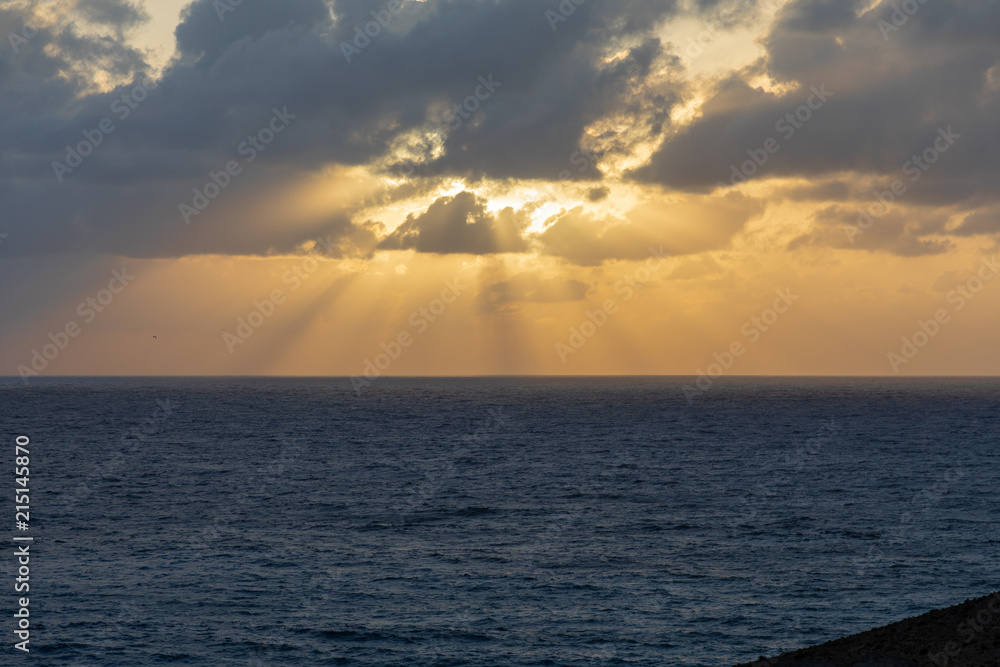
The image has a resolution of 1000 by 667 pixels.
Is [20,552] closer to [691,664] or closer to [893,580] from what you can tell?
[691,664]

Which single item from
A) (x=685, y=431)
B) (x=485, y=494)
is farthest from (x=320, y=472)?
(x=685, y=431)

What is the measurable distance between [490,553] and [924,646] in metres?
37.3

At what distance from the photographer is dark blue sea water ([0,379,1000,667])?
37.1 m

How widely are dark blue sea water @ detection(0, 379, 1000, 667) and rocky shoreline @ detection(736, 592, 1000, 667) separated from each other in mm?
18130

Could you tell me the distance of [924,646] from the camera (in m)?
16.7

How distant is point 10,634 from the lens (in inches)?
1465

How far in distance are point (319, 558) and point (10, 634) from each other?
17.3 m

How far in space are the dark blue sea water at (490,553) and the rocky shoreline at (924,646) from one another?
18.1 meters

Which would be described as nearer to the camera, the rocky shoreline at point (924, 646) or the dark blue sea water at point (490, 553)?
the rocky shoreline at point (924, 646)

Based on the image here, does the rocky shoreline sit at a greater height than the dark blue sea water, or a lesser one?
greater

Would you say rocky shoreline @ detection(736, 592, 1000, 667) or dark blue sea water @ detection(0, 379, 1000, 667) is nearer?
rocky shoreline @ detection(736, 592, 1000, 667)

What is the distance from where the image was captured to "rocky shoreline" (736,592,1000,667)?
53.3ft

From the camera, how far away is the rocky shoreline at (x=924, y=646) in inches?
640

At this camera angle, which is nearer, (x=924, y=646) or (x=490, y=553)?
(x=924, y=646)
